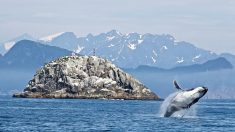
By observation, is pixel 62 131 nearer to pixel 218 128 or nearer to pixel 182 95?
pixel 182 95

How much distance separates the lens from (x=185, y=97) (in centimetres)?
9469

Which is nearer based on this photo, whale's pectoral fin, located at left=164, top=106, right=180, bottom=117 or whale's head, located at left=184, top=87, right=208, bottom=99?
whale's head, located at left=184, top=87, right=208, bottom=99

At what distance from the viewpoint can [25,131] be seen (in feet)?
285

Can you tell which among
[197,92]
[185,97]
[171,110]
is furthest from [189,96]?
[171,110]

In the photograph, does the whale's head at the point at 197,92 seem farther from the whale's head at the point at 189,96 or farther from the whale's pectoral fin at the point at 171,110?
the whale's pectoral fin at the point at 171,110

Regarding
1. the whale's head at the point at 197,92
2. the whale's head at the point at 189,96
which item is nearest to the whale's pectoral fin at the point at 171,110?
the whale's head at the point at 189,96

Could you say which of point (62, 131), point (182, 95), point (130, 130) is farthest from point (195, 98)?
point (62, 131)

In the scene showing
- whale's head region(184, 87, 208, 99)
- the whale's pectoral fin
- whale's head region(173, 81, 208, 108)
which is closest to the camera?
whale's head region(184, 87, 208, 99)

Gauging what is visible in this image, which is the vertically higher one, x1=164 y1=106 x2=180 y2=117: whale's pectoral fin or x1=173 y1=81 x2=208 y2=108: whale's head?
x1=173 y1=81 x2=208 y2=108: whale's head

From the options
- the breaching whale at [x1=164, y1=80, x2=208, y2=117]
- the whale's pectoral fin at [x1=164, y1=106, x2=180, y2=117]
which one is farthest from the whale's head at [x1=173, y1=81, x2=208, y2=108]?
the whale's pectoral fin at [x1=164, y1=106, x2=180, y2=117]

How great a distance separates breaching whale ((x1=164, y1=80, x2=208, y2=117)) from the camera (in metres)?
93.2

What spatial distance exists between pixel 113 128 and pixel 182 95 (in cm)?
1071

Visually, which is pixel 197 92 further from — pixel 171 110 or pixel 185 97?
pixel 171 110

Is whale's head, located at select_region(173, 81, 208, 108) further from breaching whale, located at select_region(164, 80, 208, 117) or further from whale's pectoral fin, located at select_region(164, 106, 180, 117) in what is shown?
whale's pectoral fin, located at select_region(164, 106, 180, 117)
